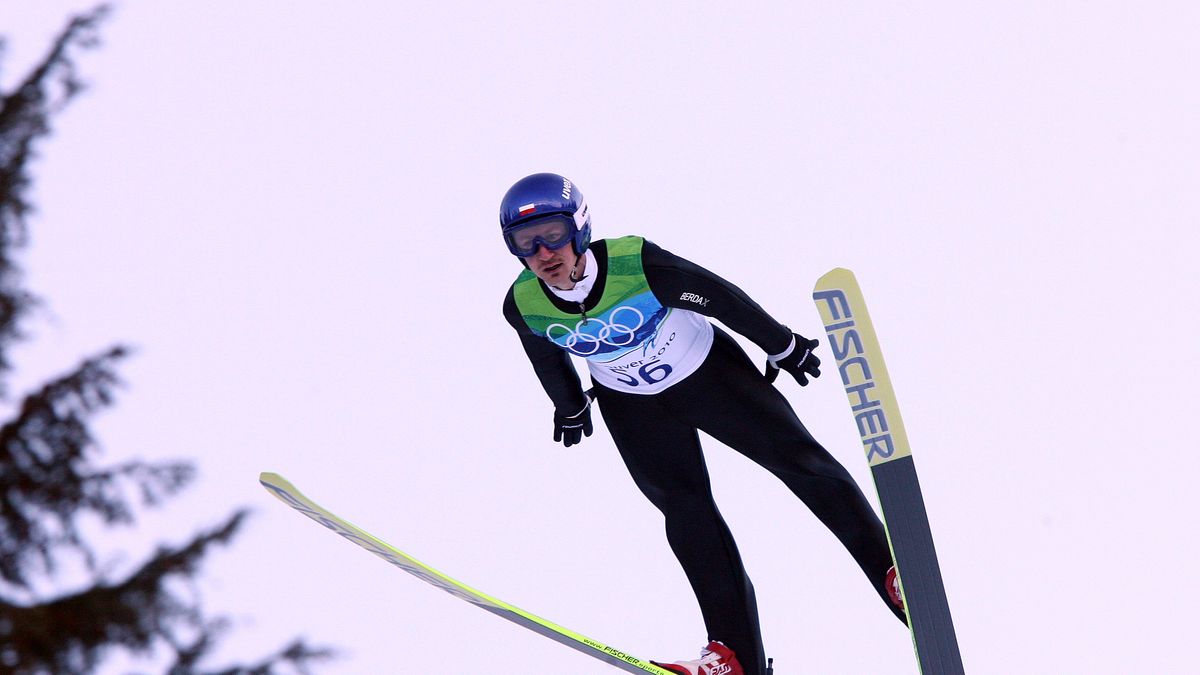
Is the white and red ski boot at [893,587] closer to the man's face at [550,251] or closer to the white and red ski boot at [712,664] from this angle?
the white and red ski boot at [712,664]

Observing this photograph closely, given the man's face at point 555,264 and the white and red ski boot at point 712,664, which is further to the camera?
the white and red ski boot at point 712,664

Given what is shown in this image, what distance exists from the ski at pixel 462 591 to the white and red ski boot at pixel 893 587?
720mm

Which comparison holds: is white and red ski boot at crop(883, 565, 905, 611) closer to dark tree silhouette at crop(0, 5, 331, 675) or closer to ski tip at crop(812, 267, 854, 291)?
ski tip at crop(812, 267, 854, 291)

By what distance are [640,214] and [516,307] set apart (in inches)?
123

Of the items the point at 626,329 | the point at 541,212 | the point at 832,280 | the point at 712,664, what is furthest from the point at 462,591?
the point at 832,280

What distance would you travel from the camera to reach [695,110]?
782 centimetres

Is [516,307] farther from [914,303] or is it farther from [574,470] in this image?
[914,303]

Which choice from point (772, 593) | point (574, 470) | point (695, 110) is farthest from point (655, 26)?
point (772, 593)

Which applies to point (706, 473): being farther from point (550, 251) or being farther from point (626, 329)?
point (550, 251)

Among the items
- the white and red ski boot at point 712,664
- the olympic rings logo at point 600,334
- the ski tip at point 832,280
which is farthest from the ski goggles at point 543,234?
the white and red ski boot at point 712,664

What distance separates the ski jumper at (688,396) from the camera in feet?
13.5

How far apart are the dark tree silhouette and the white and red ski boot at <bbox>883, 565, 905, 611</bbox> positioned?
9.76 ft

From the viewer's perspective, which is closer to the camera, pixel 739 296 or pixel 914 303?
pixel 739 296

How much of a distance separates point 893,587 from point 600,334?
3.86 feet
